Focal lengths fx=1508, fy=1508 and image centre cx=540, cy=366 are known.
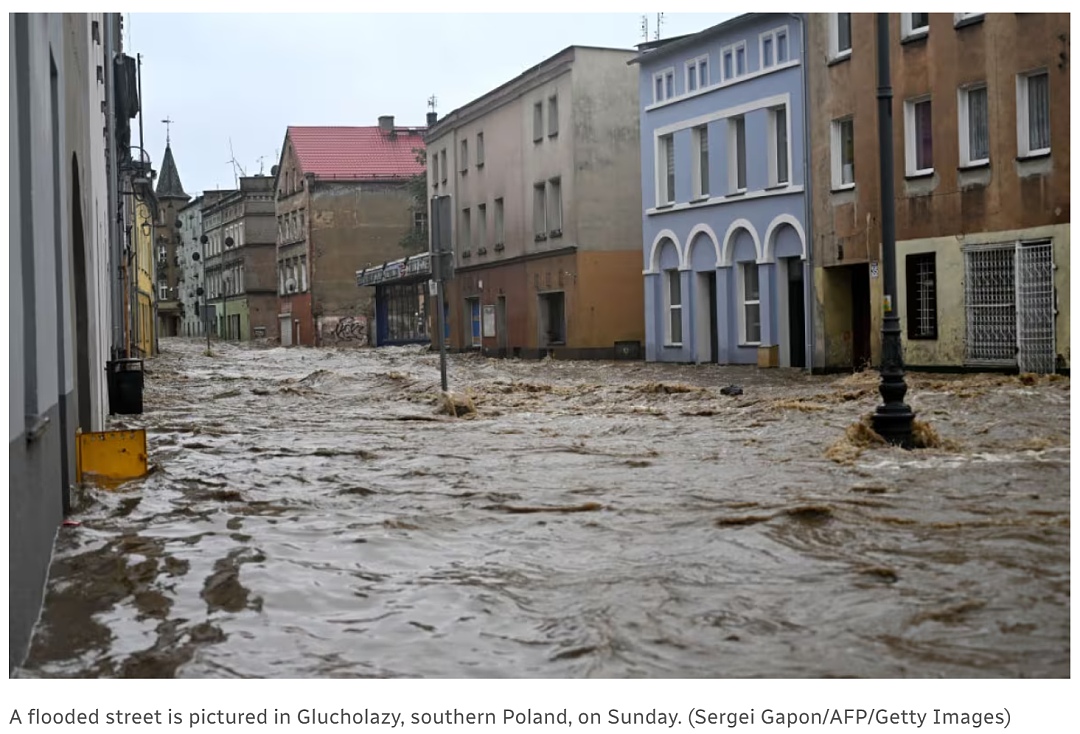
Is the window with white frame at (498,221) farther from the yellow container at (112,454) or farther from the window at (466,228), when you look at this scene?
the yellow container at (112,454)

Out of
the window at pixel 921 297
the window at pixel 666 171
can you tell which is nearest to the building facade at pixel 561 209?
the window at pixel 666 171

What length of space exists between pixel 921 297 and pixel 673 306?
11.3m

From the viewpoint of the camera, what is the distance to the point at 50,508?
846cm

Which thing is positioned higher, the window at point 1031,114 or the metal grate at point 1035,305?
the window at point 1031,114

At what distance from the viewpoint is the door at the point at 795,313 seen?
1358 inches

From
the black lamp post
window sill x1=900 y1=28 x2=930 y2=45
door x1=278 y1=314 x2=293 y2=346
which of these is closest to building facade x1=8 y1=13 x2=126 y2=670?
the black lamp post

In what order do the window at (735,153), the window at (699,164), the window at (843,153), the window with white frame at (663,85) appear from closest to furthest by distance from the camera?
1. the window at (843,153)
2. the window at (735,153)
3. the window at (699,164)
4. the window with white frame at (663,85)

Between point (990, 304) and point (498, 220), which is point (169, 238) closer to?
point (498, 220)

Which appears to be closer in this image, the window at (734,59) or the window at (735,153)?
the window at (734,59)

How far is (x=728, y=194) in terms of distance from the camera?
36875mm

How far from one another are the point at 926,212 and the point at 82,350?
18943mm

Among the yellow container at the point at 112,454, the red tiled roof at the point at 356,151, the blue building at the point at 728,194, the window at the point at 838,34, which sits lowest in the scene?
the yellow container at the point at 112,454

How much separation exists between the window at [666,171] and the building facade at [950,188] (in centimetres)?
736

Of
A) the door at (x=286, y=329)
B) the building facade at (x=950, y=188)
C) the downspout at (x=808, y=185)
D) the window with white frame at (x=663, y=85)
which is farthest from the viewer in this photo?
the door at (x=286, y=329)
